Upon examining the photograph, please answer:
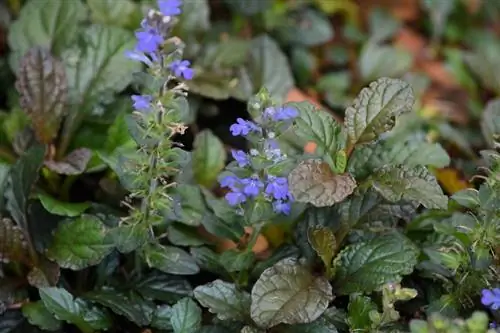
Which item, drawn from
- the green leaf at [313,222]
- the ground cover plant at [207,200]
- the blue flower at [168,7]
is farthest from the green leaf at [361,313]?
the blue flower at [168,7]

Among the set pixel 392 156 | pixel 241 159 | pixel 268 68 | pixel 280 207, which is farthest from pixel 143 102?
pixel 268 68

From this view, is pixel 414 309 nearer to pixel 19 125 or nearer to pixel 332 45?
pixel 19 125

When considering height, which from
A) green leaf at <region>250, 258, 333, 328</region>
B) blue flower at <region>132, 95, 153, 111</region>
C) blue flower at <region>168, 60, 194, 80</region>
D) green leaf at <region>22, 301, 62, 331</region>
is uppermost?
blue flower at <region>168, 60, 194, 80</region>

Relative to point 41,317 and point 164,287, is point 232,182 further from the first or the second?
point 41,317

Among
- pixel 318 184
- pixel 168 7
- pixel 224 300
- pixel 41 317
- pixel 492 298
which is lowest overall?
pixel 41 317

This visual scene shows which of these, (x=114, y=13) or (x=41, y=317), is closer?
(x=41, y=317)

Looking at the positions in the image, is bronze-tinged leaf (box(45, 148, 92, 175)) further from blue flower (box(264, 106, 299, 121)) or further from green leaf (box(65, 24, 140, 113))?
blue flower (box(264, 106, 299, 121))

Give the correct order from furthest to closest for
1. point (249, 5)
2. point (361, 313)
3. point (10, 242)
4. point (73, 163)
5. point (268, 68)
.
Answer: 1. point (249, 5)
2. point (268, 68)
3. point (73, 163)
4. point (10, 242)
5. point (361, 313)

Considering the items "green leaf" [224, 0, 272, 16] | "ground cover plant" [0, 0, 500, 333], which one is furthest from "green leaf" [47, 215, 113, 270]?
"green leaf" [224, 0, 272, 16]
